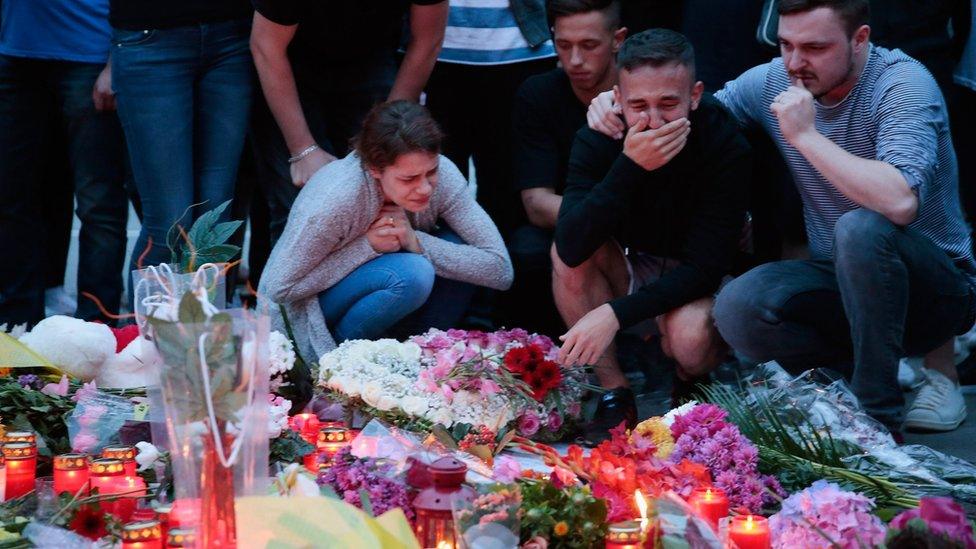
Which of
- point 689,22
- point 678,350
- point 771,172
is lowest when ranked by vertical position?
point 678,350

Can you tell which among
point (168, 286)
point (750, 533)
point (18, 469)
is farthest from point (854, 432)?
point (18, 469)

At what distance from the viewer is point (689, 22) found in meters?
4.71

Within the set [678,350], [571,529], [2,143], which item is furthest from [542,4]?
[571,529]

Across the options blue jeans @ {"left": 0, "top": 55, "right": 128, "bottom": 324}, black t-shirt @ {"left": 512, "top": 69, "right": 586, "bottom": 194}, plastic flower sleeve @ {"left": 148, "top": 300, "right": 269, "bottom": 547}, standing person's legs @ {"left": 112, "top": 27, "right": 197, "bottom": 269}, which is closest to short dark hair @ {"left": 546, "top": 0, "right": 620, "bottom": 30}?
black t-shirt @ {"left": 512, "top": 69, "right": 586, "bottom": 194}

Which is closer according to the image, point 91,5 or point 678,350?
point 678,350

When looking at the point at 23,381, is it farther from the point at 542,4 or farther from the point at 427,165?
the point at 542,4

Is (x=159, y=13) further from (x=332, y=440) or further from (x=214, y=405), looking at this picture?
(x=214, y=405)

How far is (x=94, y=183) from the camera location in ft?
16.0

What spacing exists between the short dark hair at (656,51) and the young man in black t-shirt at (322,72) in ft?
2.72

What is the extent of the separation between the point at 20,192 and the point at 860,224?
3043mm

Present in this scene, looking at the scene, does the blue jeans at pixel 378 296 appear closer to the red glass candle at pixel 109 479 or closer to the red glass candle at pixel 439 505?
the red glass candle at pixel 109 479

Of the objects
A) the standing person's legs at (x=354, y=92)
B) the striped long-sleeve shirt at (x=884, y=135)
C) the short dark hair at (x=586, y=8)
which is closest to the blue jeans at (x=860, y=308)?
the striped long-sleeve shirt at (x=884, y=135)

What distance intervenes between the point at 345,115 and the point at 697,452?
2.26 metres

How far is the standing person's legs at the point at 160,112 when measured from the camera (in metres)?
4.35
